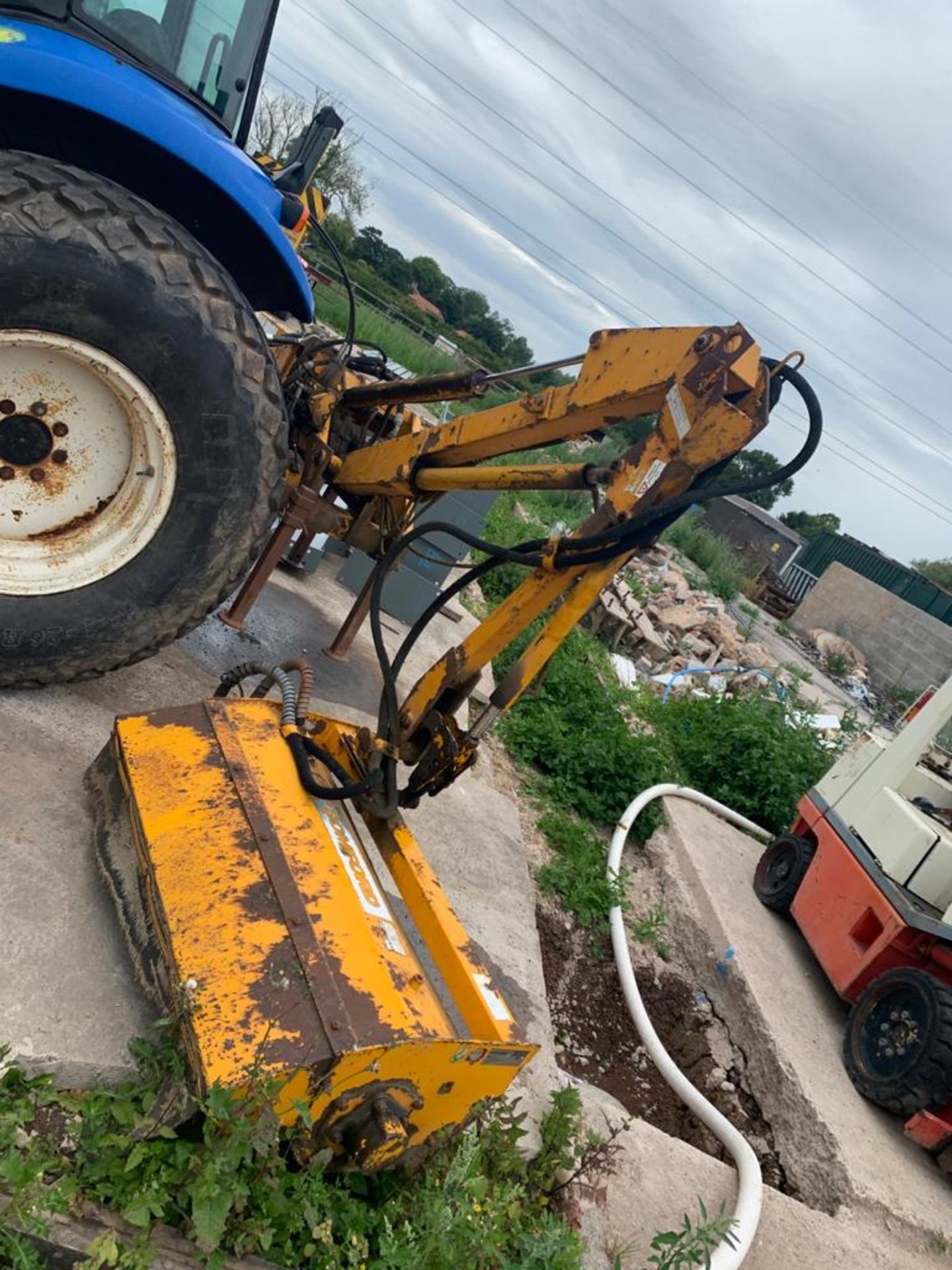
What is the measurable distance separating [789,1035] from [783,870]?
1.31 metres

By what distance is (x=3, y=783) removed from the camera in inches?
98.6

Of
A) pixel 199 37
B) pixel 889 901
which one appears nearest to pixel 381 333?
pixel 199 37

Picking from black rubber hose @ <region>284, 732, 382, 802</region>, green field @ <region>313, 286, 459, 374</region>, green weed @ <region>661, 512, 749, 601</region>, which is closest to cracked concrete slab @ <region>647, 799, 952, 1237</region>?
black rubber hose @ <region>284, 732, 382, 802</region>

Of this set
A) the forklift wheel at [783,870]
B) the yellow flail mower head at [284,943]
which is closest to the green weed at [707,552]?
the forklift wheel at [783,870]

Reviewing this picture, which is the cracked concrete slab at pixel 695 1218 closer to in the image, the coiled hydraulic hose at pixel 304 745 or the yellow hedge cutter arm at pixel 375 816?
the yellow hedge cutter arm at pixel 375 816

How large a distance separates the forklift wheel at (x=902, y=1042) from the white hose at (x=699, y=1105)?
2.67 ft

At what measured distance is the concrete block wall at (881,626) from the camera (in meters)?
20.5

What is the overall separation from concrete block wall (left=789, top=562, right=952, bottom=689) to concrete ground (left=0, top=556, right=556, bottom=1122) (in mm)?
18579

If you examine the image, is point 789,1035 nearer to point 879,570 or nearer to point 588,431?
point 588,431

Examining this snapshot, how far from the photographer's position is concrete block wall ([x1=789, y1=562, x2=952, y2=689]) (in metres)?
20.5

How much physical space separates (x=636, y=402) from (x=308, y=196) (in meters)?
3.02

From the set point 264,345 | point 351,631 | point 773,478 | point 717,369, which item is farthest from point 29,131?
point 351,631

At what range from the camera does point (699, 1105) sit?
3342mm

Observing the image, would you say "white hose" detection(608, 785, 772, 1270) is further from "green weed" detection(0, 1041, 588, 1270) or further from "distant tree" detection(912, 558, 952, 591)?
"distant tree" detection(912, 558, 952, 591)
